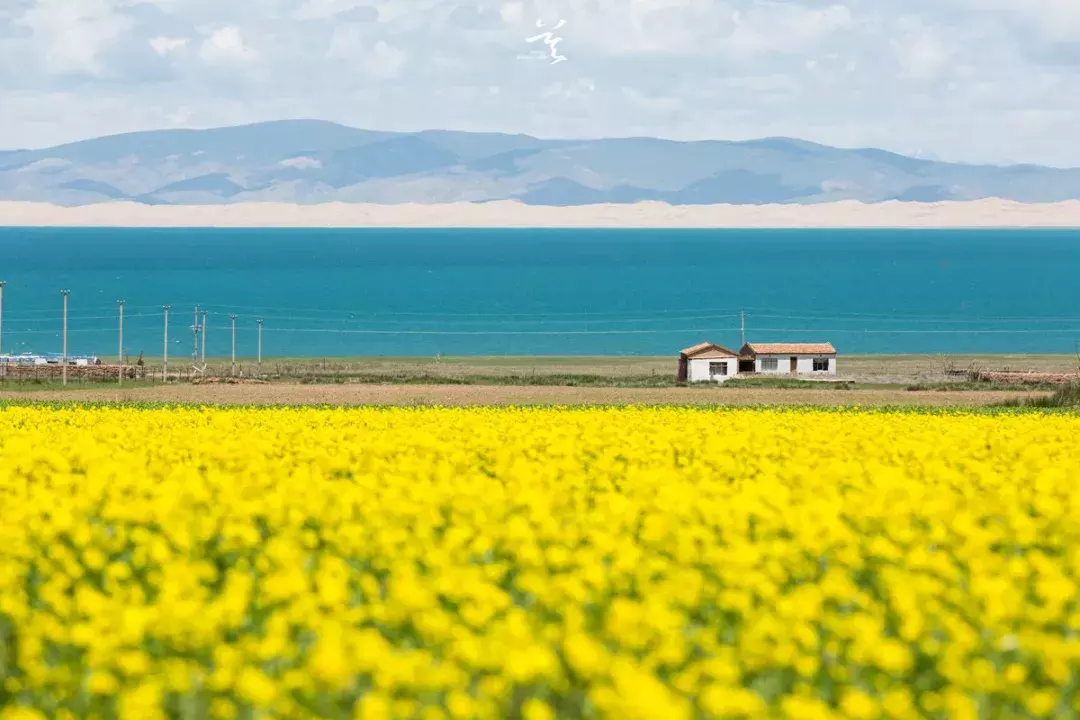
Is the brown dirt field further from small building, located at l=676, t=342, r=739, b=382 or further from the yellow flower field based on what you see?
the yellow flower field

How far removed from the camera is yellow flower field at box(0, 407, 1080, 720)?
7457 millimetres

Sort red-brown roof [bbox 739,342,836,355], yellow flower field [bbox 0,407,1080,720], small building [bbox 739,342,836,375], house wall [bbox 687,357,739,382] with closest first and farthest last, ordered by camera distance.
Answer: yellow flower field [bbox 0,407,1080,720]
house wall [bbox 687,357,739,382]
red-brown roof [bbox 739,342,836,355]
small building [bbox 739,342,836,375]

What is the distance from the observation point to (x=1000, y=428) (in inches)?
905

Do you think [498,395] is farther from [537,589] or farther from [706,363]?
[537,589]

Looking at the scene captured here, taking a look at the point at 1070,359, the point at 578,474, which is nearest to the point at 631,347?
the point at 1070,359

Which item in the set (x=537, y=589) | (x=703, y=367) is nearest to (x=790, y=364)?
(x=703, y=367)

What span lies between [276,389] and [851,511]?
57.3m

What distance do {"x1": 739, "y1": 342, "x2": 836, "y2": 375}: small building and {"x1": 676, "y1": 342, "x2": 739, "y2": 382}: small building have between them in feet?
5.47

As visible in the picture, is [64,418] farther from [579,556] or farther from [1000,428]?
[579,556]

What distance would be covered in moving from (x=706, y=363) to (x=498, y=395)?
31225 millimetres

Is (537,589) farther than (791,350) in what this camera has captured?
No

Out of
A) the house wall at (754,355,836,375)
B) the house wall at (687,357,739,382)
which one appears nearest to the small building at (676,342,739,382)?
the house wall at (687,357,739,382)

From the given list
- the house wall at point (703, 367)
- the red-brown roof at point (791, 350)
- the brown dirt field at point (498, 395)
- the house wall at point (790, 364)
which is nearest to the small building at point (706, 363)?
the house wall at point (703, 367)

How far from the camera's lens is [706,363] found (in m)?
91.8
